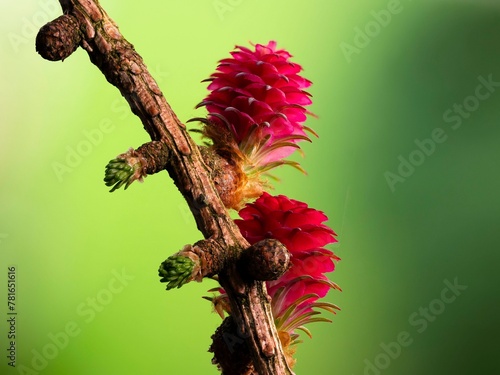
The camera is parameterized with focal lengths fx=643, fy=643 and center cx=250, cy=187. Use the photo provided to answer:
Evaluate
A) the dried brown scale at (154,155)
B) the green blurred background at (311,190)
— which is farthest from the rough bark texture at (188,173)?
the green blurred background at (311,190)

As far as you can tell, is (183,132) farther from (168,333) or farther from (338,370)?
(338,370)

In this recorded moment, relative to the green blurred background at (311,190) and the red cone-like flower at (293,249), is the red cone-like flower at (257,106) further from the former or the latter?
the green blurred background at (311,190)

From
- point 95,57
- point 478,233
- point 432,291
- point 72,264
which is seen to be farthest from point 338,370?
point 95,57

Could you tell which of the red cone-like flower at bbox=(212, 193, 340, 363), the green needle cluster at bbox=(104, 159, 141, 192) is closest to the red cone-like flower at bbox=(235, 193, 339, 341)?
the red cone-like flower at bbox=(212, 193, 340, 363)

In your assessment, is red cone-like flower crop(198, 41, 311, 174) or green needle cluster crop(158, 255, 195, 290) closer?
green needle cluster crop(158, 255, 195, 290)

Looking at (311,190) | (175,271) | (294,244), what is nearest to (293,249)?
(294,244)

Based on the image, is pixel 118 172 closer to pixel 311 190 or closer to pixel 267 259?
pixel 267 259

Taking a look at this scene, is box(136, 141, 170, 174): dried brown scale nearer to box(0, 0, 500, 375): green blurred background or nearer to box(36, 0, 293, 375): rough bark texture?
box(36, 0, 293, 375): rough bark texture
